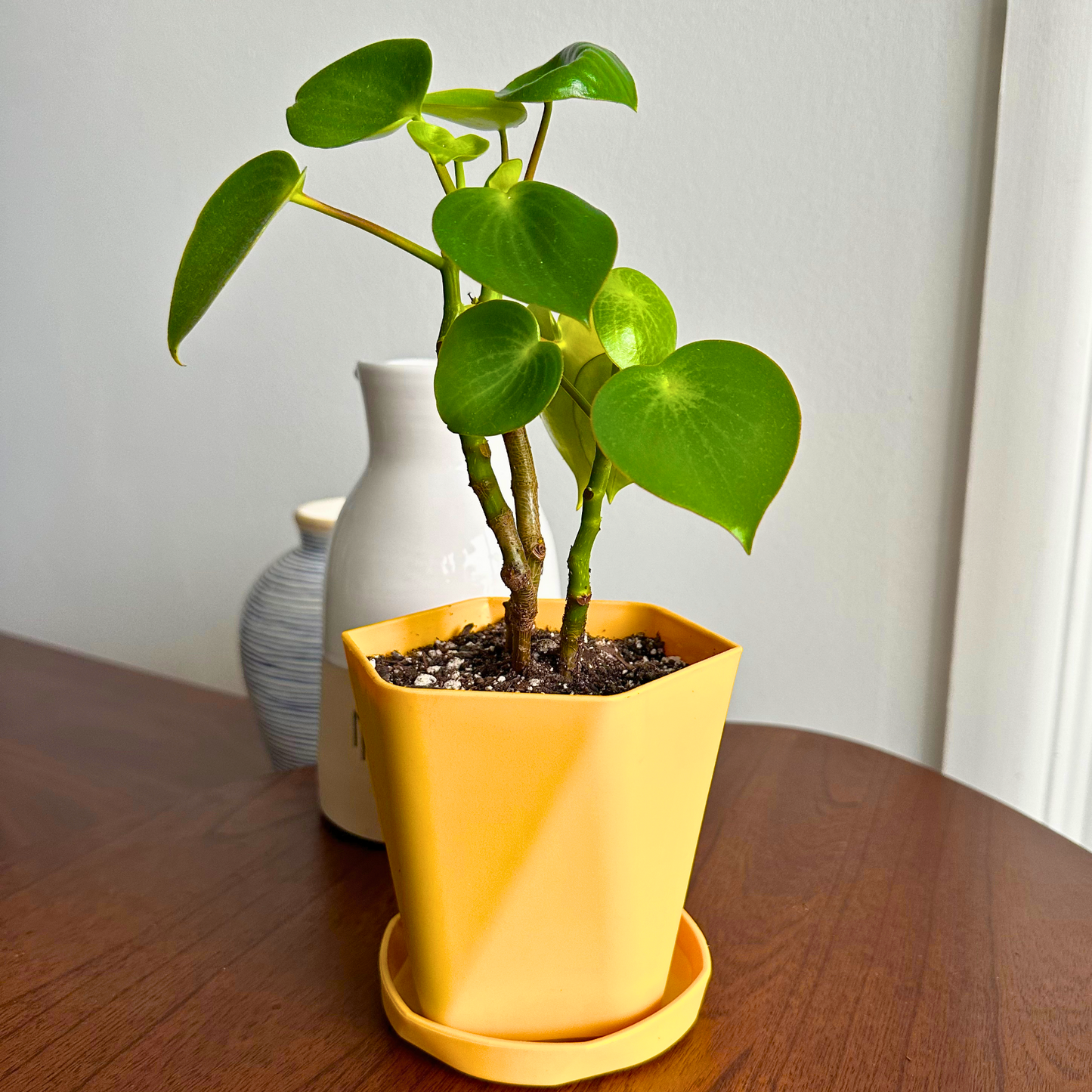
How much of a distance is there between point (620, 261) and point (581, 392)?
64 centimetres

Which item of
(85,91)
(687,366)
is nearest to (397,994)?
(687,366)

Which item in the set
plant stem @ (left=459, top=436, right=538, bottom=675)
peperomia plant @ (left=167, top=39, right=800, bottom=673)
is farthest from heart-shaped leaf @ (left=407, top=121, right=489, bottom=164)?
plant stem @ (left=459, top=436, right=538, bottom=675)

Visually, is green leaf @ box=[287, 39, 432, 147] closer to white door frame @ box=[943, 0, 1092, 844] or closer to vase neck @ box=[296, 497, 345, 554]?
vase neck @ box=[296, 497, 345, 554]

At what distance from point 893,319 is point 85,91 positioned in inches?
47.9

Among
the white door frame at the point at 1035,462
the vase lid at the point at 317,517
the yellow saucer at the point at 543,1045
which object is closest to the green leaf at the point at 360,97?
the yellow saucer at the point at 543,1045

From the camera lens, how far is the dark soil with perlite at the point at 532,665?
386 mm

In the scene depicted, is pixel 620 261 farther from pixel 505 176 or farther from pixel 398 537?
pixel 505 176

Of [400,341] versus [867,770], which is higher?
[400,341]

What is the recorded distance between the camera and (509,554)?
386 millimetres

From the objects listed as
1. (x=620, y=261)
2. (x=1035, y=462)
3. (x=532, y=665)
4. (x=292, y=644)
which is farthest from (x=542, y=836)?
(x=620, y=261)

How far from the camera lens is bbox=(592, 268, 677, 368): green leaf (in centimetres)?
35

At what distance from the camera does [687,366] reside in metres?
0.31

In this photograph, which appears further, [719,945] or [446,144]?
[719,945]

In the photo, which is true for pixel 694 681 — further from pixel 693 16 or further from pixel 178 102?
pixel 178 102
